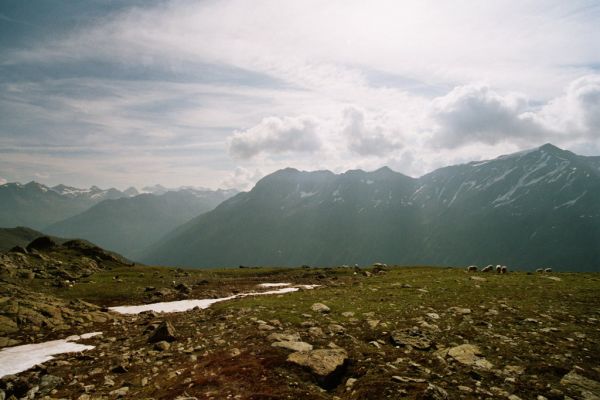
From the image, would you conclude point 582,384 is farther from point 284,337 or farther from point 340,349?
point 284,337

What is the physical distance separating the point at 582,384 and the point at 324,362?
8831 mm

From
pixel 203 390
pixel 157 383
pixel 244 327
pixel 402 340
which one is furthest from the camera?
pixel 244 327

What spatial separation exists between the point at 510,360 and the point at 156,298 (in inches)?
1525

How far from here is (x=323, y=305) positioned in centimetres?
2408

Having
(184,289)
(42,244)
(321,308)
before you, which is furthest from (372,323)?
(42,244)

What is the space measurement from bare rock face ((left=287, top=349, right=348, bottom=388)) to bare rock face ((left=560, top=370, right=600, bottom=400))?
25.0ft

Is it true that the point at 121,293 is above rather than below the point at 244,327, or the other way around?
below

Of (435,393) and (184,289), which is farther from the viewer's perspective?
(184,289)

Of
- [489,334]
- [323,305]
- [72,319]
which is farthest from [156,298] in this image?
[489,334]

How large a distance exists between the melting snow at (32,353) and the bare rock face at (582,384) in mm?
22598

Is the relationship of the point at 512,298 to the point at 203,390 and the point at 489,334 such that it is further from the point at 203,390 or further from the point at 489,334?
the point at 203,390

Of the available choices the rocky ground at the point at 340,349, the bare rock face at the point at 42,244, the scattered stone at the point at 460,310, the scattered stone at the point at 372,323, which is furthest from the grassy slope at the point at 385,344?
the bare rock face at the point at 42,244

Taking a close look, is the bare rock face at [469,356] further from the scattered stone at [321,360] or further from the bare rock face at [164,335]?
the bare rock face at [164,335]

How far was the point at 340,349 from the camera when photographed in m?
14.3
